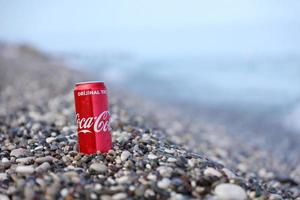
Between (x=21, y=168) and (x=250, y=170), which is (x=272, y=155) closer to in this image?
(x=250, y=170)

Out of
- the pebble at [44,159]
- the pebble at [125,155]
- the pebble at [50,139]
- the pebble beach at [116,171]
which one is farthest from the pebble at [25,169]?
the pebble at [50,139]

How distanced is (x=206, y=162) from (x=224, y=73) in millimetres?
20925

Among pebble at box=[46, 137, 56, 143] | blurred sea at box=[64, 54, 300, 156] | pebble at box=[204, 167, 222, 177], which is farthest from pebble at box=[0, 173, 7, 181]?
blurred sea at box=[64, 54, 300, 156]

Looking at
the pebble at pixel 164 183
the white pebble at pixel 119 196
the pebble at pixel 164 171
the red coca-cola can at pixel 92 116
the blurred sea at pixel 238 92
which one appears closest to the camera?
the white pebble at pixel 119 196

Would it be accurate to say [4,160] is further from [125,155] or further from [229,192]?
[229,192]

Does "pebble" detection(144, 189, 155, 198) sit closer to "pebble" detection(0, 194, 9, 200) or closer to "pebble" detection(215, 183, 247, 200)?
"pebble" detection(215, 183, 247, 200)

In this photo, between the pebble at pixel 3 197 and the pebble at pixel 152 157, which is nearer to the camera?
the pebble at pixel 3 197

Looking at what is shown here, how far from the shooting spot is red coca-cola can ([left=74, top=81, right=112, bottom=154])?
3512 mm

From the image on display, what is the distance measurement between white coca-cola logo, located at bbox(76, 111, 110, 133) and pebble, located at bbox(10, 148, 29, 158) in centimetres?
50

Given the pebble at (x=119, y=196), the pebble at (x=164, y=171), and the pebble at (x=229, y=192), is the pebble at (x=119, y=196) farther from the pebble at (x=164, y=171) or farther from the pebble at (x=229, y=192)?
the pebble at (x=229, y=192)

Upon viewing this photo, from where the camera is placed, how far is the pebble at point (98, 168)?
10.6ft

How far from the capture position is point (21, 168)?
3.20m

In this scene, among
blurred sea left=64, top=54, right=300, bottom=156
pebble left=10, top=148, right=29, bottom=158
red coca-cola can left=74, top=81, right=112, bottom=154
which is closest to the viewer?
red coca-cola can left=74, top=81, right=112, bottom=154

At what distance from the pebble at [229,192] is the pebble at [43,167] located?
47.4 inches
